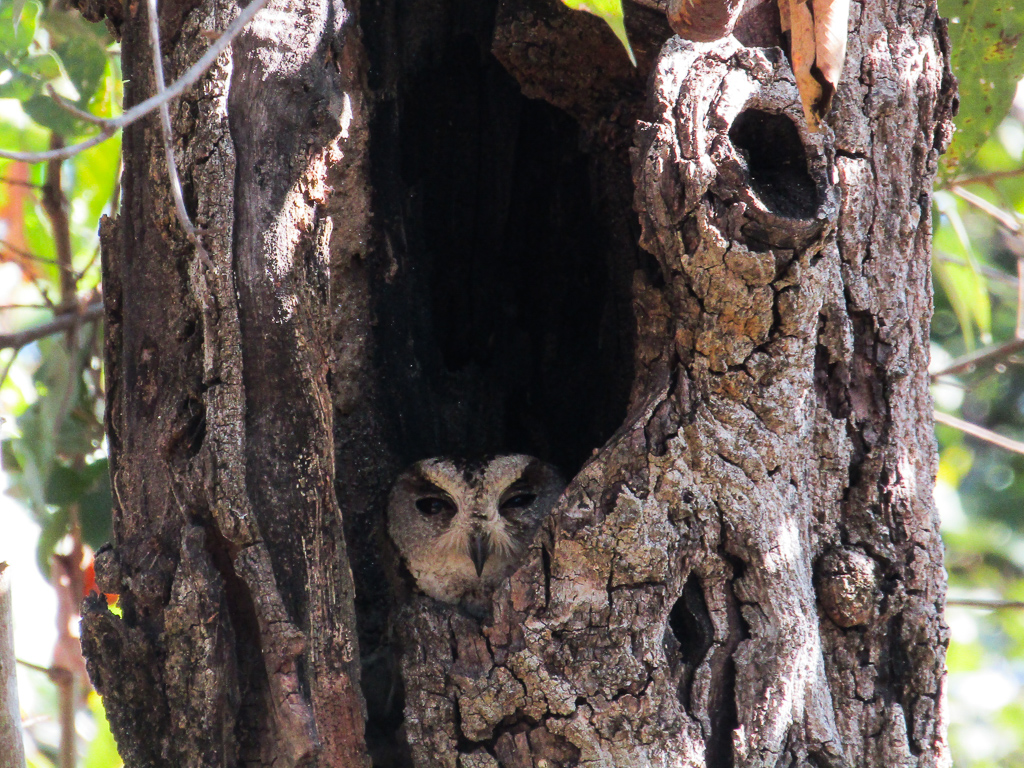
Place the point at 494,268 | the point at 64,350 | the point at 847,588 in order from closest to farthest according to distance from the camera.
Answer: the point at 847,588 → the point at 494,268 → the point at 64,350

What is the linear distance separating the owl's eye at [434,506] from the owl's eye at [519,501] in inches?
6.3

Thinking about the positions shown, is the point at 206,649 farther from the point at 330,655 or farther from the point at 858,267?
the point at 858,267

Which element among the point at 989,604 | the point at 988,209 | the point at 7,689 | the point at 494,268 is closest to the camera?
the point at 7,689

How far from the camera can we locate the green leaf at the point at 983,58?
2693mm

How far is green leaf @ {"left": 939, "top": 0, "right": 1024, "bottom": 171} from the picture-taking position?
106 inches

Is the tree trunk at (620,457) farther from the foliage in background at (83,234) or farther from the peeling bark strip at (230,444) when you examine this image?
the foliage in background at (83,234)

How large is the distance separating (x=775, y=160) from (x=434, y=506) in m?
1.25

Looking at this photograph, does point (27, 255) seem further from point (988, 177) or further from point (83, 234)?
point (988, 177)

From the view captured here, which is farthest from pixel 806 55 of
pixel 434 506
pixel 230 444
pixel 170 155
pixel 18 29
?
pixel 18 29

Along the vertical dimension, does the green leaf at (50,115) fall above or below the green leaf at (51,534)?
above

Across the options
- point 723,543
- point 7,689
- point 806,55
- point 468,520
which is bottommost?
point 7,689

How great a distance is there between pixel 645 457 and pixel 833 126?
786 mm

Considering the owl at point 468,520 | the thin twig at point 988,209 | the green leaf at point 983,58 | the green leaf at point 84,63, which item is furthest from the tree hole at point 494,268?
the thin twig at point 988,209

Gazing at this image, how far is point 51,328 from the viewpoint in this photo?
3.34 meters
